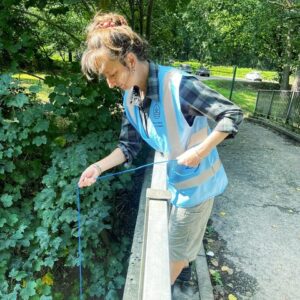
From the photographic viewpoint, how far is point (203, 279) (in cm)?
303

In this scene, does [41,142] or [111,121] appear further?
[111,121]

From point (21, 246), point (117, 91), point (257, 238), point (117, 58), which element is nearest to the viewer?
point (117, 58)

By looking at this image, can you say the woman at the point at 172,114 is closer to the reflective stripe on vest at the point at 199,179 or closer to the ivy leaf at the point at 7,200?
the reflective stripe on vest at the point at 199,179

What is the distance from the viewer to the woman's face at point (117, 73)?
5.83 feet

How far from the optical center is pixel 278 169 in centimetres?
626

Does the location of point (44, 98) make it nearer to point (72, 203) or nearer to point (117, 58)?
point (72, 203)

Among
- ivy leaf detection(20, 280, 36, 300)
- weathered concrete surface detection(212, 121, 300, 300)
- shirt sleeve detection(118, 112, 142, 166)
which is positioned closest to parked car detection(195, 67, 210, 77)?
weathered concrete surface detection(212, 121, 300, 300)

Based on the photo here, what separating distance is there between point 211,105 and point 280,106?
10.4m

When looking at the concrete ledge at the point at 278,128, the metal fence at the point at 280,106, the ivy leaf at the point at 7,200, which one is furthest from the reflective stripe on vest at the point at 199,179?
the metal fence at the point at 280,106

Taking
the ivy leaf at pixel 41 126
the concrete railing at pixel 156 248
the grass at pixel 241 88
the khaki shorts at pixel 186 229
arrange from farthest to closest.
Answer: the grass at pixel 241 88 < the ivy leaf at pixel 41 126 < the khaki shorts at pixel 186 229 < the concrete railing at pixel 156 248

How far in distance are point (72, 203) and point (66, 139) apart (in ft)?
2.33

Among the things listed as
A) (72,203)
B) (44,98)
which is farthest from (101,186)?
(44,98)

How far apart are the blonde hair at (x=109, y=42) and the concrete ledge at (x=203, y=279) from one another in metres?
1.93

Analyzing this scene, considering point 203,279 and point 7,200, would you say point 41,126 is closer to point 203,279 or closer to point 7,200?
point 7,200
